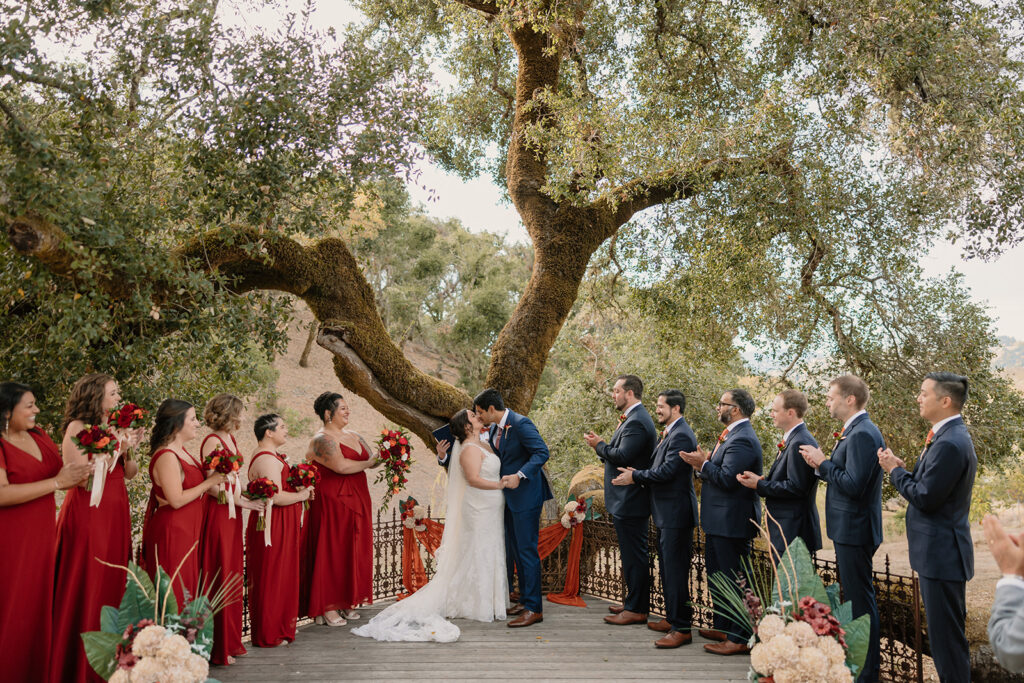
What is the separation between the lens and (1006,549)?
2.77m

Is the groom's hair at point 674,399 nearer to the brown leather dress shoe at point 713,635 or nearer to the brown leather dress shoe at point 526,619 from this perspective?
the brown leather dress shoe at point 713,635

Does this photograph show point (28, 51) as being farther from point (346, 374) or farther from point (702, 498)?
point (702, 498)

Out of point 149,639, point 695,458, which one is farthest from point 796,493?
point 149,639

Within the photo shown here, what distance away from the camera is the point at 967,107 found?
8211 millimetres

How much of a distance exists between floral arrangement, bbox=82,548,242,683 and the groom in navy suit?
353 cm

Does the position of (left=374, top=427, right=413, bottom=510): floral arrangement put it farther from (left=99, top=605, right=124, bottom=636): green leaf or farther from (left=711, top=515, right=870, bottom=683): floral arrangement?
(left=711, top=515, right=870, bottom=683): floral arrangement

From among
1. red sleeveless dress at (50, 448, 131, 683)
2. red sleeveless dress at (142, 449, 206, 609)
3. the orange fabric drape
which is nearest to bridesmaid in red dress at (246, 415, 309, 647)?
red sleeveless dress at (142, 449, 206, 609)

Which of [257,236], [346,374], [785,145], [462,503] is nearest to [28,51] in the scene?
[257,236]

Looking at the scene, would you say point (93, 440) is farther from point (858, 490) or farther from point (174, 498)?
point (858, 490)

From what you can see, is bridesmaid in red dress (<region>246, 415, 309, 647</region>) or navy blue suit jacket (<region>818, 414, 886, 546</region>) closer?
navy blue suit jacket (<region>818, 414, 886, 546</region>)

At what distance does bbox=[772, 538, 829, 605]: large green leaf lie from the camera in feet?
13.3

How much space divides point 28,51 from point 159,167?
8.55 feet

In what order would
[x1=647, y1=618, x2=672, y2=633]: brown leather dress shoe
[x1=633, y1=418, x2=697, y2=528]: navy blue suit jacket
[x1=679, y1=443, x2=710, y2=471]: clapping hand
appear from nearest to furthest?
1. [x1=679, y1=443, x2=710, y2=471]: clapping hand
2. [x1=633, y1=418, x2=697, y2=528]: navy blue suit jacket
3. [x1=647, y1=618, x2=672, y2=633]: brown leather dress shoe

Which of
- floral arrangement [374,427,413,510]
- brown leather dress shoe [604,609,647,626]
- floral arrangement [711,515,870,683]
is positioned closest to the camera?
floral arrangement [711,515,870,683]
